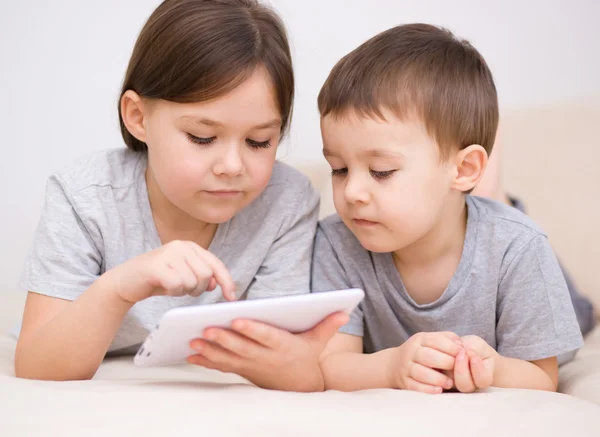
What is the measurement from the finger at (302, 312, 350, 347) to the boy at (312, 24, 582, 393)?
150mm

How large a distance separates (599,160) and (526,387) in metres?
0.84

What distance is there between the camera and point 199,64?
3.98ft

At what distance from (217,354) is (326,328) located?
16 centimetres

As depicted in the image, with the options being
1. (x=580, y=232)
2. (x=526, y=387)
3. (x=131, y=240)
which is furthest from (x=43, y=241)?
(x=580, y=232)

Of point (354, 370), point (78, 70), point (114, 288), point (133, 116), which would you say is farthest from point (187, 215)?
point (78, 70)

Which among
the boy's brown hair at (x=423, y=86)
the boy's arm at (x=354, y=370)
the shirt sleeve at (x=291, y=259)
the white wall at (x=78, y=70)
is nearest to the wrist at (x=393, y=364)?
the boy's arm at (x=354, y=370)

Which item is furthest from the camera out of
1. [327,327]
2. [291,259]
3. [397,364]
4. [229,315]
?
[291,259]

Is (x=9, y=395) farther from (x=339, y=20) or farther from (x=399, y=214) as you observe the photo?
(x=339, y=20)

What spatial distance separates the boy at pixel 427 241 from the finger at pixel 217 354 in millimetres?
231

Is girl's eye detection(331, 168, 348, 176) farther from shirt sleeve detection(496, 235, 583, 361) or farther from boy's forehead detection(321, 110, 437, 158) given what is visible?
shirt sleeve detection(496, 235, 583, 361)

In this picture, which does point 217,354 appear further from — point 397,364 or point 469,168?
point 469,168

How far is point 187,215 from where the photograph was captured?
1.42 meters

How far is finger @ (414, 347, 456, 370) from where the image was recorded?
3.75 feet

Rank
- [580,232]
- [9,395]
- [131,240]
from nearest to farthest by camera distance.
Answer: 1. [9,395]
2. [131,240]
3. [580,232]
